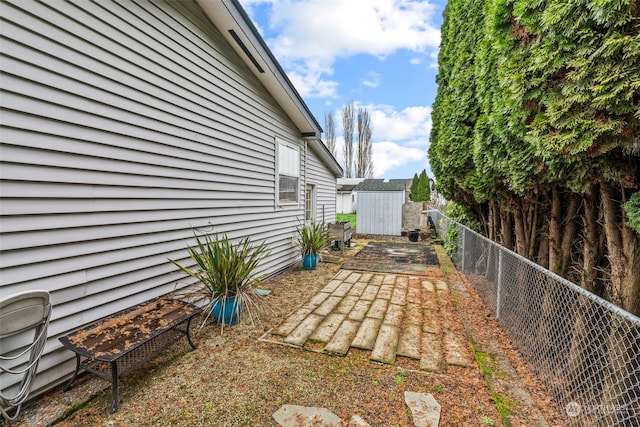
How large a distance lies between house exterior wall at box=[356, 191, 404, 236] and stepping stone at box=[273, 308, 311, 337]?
9184 millimetres

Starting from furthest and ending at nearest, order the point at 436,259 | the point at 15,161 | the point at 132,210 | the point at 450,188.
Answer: the point at 436,259, the point at 450,188, the point at 132,210, the point at 15,161

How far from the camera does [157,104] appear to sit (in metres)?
3.29

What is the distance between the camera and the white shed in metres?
12.6

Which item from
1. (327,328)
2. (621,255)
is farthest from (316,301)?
(621,255)

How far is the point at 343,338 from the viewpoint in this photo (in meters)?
3.26

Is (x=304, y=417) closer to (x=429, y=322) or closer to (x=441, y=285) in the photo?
(x=429, y=322)

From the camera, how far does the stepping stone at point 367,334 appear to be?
3.12m

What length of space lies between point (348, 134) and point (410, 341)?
1169 inches

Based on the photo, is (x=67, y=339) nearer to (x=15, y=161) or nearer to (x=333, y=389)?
(x=15, y=161)

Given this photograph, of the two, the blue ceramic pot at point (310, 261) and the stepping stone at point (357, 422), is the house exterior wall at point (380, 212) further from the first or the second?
the stepping stone at point (357, 422)

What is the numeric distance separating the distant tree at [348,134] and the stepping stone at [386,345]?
27862 mm

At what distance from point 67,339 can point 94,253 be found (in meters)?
0.76

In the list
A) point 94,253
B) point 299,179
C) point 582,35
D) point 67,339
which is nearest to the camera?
point 582,35

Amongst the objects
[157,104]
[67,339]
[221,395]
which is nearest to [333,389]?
[221,395]
